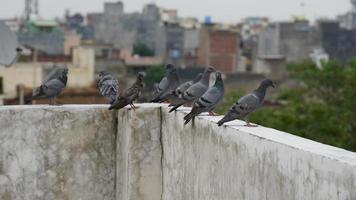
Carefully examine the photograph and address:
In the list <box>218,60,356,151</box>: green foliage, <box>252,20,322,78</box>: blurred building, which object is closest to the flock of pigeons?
<box>218,60,356,151</box>: green foliage

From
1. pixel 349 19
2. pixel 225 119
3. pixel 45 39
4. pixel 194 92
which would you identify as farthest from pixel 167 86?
pixel 349 19

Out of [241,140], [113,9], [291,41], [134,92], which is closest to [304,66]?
[134,92]

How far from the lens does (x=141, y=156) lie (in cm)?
698

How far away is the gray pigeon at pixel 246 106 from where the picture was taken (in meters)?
6.02

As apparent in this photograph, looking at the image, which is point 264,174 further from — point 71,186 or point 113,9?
point 113,9

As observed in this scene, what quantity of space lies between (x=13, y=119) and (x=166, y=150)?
49.3 inches

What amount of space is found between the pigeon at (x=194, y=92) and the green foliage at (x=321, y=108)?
17996 millimetres

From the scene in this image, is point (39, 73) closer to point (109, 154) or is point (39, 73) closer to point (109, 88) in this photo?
point (109, 88)

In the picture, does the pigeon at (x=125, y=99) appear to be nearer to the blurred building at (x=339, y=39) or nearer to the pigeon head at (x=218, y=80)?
the pigeon head at (x=218, y=80)

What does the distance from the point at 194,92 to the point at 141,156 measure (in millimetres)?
753

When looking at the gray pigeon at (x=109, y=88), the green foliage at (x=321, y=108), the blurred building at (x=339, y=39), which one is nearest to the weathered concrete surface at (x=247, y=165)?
the gray pigeon at (x=109, y=88)

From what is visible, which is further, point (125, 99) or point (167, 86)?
point (167, 86)

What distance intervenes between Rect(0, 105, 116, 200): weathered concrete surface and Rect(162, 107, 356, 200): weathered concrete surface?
0.66 m

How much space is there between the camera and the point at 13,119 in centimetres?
706
